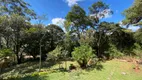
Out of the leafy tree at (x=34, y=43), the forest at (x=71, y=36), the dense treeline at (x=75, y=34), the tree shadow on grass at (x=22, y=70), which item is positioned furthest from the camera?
the leafy tree at (x=34, y=43)

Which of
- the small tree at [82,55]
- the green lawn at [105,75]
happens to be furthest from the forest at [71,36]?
the green lawn at [105,75]

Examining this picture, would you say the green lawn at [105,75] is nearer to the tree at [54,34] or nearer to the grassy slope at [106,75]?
the grassy slope at [106,75]

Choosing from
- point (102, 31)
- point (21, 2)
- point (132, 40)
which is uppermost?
point (21, 2)

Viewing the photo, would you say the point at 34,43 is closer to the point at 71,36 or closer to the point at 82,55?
the point at 71,36

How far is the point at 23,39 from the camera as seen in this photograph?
16.7 metres

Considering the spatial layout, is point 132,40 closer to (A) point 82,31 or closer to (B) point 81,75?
(A) point 82,31

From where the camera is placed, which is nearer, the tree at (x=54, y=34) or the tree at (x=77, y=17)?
the tree at (x=77, y=17)

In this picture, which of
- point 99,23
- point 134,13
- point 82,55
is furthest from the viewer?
point 99,23

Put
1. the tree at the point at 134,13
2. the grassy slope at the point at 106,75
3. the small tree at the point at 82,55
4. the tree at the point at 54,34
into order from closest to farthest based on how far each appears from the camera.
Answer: the grassy slope at the point at 106,75, the small tree at the point at 82,55, the tree at the point at 134,13, the tree at the point at 54,34

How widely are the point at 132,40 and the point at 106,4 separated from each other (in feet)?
20.5

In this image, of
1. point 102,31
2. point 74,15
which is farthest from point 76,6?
point 102,31

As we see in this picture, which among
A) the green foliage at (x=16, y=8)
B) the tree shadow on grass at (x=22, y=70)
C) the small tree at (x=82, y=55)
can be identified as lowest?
the tree shadow on grass at (x=22, y=70)

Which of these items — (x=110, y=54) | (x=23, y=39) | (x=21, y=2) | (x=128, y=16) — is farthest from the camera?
(x=23, y=39)

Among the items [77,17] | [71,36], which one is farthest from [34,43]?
[77,17]
